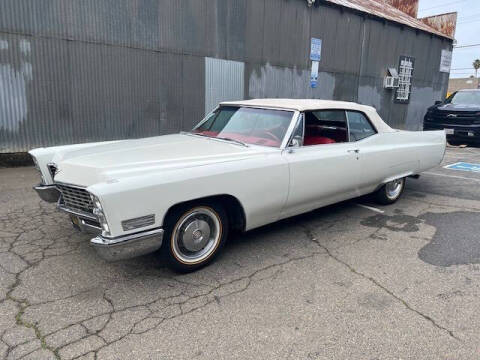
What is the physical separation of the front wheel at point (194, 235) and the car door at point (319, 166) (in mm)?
807

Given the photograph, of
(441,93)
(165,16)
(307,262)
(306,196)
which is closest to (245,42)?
(165,16)

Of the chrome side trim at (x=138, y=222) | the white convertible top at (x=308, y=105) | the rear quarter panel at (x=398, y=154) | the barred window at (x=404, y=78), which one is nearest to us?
the chrome side trim at (x=138, y=222)

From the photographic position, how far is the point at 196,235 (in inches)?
132

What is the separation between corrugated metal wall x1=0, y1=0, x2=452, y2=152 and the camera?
24.7 feet

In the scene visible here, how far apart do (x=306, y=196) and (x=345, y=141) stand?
1.12 m

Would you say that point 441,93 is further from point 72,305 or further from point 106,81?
point 72,305

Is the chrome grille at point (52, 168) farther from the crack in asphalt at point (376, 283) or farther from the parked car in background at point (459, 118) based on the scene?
the parked car in background at point (459, 118)

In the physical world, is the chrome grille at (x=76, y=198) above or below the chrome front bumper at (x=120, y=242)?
above

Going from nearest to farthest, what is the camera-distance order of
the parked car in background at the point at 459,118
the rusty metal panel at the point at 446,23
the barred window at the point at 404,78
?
1. the parked car in background at the point at 459,118
2. the barred window at the point at 404,78
3. the rusty metal panel at the point at 446,23

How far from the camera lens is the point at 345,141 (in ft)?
15.5

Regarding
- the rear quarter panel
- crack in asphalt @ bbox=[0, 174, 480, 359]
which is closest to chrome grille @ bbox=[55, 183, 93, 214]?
crack in asphalt @ bbox=[0, 174, 480, 359]

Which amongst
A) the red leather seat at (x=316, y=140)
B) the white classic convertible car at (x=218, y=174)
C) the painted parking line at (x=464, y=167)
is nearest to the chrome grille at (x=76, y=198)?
the white classic convertible car at (x=218, y=174)

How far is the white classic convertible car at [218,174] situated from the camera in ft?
9.42

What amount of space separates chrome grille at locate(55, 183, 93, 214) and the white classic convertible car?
14mm
